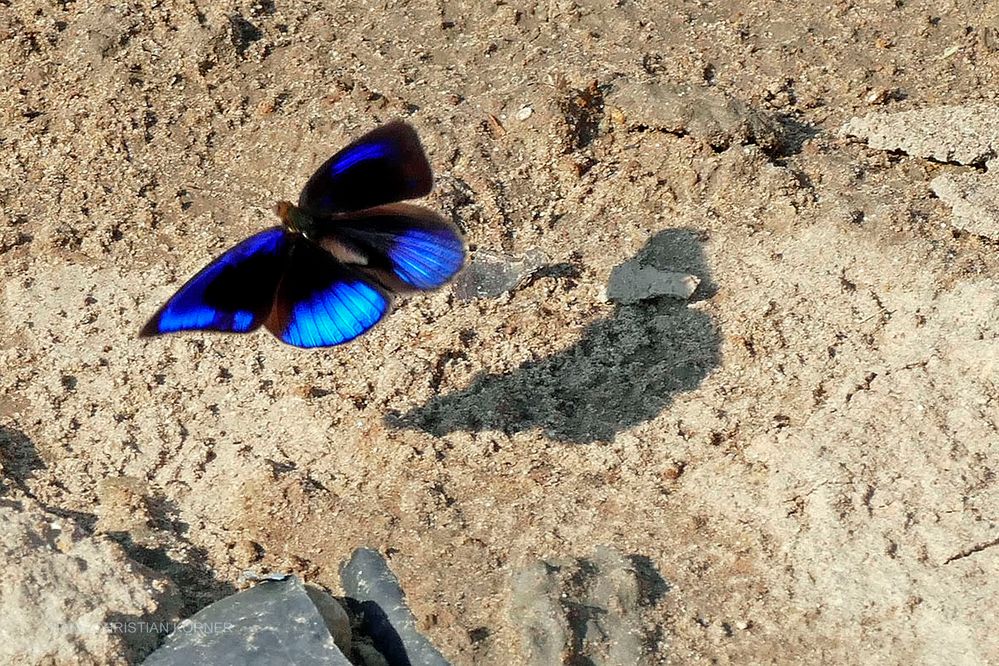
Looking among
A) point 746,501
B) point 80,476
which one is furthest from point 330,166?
point 746,501

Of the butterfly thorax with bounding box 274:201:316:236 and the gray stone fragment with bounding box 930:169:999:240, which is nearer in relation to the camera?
the butterfly thorax with bounding box 274:201:316:236

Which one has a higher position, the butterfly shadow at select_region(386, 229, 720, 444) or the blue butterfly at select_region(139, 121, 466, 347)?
the blue butterfly at select_region(139, 121, 466, 347)

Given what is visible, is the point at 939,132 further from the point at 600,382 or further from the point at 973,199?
the point at 600,382

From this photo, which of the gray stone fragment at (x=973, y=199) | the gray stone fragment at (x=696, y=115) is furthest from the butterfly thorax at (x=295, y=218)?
the gray stone fragment at (x=973, y=199)

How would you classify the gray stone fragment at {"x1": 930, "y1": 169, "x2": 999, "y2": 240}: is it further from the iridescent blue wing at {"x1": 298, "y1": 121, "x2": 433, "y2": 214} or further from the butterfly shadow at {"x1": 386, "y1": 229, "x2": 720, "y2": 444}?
the iridescent blue wing at {"x1": 298, "y1": 121, "x2": 433, "y2": 214}

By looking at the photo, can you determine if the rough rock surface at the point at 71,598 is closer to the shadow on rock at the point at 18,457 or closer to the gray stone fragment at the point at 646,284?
the shadow on rock at the point at 18,457

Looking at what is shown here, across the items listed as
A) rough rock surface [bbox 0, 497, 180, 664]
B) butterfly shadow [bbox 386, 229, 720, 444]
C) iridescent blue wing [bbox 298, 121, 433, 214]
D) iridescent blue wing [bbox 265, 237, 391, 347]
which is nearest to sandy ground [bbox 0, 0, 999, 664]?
butterfly shadow [bbox 386, 229, 720, 444]
